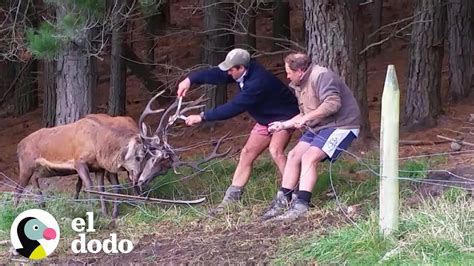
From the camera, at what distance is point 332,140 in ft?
29.5

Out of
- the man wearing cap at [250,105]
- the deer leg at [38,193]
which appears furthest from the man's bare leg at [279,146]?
the deer leg at [38,193]

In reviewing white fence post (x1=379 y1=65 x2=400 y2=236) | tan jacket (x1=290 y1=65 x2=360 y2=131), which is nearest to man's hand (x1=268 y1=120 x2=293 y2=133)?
tan jacket (x1=290 y1=65 x2=360 y2=131)

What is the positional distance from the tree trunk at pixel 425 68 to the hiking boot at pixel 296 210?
18.9ft

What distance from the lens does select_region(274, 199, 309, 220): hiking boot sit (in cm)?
902

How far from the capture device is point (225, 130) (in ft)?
53.8

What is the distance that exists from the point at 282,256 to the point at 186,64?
539 inches

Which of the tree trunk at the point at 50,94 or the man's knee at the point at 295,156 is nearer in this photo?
the man's knee at the point at 295,156

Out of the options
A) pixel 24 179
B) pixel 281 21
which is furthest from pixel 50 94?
pixel 281 21

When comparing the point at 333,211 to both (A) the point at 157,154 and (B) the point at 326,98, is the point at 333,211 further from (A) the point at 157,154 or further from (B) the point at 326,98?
(A) the point at 157,154

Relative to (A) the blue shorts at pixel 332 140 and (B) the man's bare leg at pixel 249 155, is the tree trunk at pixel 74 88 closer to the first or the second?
(B) the man's bare leg at pixel 249 155

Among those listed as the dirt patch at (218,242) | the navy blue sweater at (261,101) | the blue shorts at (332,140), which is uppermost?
the navy blue sweater at (261,101)

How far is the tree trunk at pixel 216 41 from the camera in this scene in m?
15.9

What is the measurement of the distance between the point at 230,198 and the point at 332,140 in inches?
56.4

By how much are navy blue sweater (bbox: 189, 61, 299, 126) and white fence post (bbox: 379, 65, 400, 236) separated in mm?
1930
